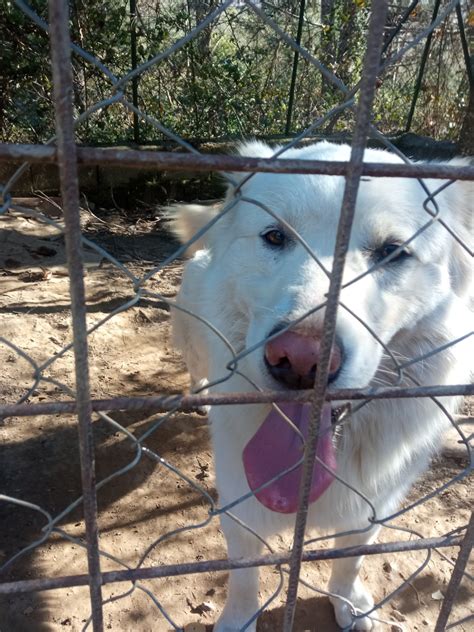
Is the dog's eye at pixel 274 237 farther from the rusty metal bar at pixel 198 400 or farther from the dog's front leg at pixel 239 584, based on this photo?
the dog's front leg at pixel 239 584

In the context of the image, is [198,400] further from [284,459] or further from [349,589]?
[349,589]

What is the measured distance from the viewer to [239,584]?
2.14m

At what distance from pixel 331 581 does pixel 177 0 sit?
6447 millimetres

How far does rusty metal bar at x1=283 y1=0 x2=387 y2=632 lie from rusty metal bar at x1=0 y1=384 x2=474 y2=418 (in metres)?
0.07

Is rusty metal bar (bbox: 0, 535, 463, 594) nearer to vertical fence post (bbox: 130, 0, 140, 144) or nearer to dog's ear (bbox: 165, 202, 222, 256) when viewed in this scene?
dog's ear (bbox: 165, 202, 222, 256)

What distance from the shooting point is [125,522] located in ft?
8.71

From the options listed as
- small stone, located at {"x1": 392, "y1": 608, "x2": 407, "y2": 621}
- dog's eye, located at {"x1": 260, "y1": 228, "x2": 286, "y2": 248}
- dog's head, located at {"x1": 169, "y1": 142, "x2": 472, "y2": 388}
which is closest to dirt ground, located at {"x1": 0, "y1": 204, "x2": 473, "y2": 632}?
small stone, located at {"x1": 392, "y1": 608, "x2": 407, "y2": 621}

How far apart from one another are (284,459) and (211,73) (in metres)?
6.25

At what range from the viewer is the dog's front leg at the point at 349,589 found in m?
2.22

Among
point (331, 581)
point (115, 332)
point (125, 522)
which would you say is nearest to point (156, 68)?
point (115, 332)

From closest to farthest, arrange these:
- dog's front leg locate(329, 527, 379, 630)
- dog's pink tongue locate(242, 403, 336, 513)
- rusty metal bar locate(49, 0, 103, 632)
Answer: rusty metal bar locate(49, 0, 103, 632), dog's pink tongue locate(242, 403, 336, 513), dog's front leg locate(329, 527, 379, 630)

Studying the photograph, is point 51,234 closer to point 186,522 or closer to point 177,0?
point 177,0

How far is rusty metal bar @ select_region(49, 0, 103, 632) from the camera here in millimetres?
754

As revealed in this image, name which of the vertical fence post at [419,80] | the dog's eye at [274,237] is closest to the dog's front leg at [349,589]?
the dog's eye at [274,237]
